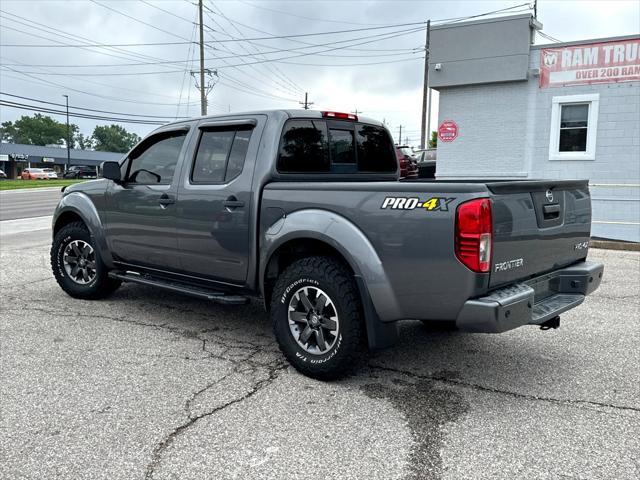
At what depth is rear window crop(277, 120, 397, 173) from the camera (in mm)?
4512

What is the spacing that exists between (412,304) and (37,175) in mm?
70203

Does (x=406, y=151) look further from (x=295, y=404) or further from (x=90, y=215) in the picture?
(x=295, y=404)

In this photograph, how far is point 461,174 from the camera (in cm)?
1533

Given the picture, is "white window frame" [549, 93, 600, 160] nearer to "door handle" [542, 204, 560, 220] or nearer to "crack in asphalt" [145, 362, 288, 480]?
"door handle" [542, 204, 560, 220]

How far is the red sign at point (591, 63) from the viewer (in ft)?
42.0

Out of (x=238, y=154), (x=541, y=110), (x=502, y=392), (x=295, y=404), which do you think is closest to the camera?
(x=295, y=404)

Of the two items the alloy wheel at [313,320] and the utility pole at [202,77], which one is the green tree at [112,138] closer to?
the utility pole at [202,77]

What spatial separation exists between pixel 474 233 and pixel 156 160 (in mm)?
3351

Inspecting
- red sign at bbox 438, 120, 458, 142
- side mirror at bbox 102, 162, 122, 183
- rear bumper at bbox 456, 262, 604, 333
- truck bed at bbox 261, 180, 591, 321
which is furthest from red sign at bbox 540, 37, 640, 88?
side mirror at bbox 102, 162, 122, 183

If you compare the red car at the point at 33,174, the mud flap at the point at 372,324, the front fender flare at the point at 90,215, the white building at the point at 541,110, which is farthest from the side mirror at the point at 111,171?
the red car at the point at 33,174

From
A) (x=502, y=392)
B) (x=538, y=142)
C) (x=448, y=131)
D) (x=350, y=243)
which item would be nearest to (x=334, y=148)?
Answer: (x=350, y=243)

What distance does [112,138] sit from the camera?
14475 cm

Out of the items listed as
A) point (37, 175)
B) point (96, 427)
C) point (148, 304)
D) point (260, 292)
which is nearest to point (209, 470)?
point (96, 427)

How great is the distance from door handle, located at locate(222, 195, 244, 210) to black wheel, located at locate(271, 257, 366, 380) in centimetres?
70
